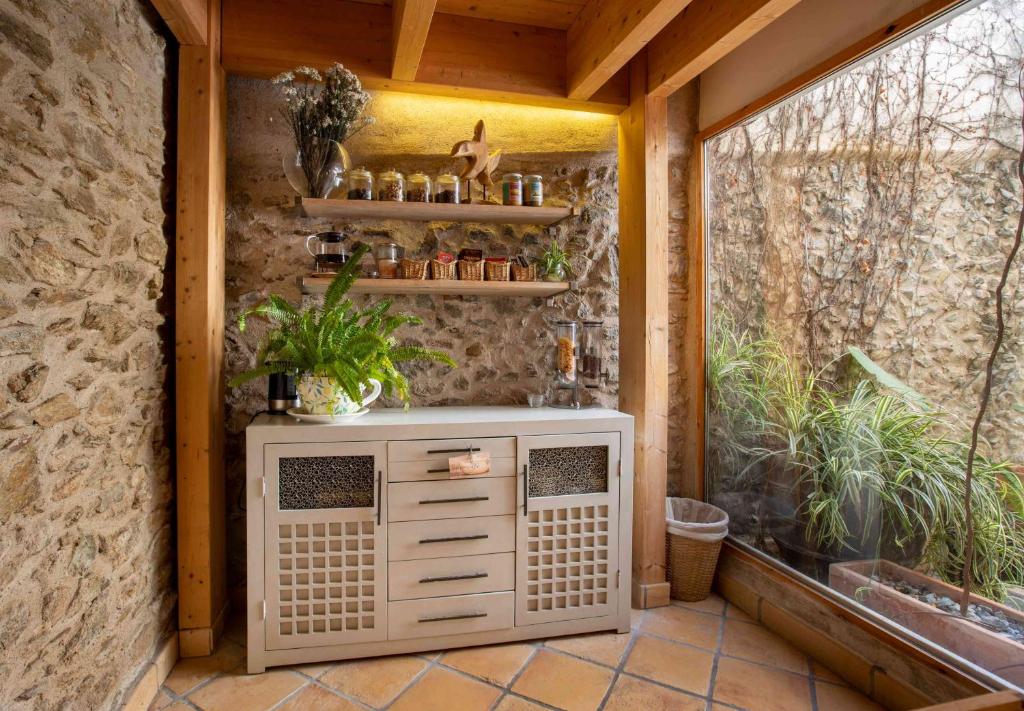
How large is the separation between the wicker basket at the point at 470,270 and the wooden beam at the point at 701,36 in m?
1.12

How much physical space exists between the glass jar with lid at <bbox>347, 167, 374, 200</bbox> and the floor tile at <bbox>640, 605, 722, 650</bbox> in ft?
7.17

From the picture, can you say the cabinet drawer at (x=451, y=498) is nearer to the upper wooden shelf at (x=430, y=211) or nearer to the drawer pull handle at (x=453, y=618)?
the drawer pull handle at (x=453, y=618)

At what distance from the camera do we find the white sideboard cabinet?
214cm

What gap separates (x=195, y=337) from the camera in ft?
7.28

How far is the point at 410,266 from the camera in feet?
8.35

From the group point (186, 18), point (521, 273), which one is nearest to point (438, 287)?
point (521, 273)

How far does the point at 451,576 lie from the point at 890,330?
71.4 inches

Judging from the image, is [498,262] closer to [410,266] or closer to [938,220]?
[410,266]

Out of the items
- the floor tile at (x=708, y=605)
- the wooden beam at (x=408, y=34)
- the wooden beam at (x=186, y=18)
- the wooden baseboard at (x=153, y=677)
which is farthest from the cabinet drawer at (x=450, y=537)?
the wooden beam at (x=186, y=18)

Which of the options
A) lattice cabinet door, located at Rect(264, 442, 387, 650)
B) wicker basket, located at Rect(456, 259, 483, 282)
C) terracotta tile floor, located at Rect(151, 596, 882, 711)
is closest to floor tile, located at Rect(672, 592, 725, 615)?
terracotta tile floor, located at Rect(151, 596, 882, 711)

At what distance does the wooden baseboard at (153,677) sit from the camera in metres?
1.83

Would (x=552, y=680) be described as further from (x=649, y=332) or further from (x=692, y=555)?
(x=649, y=332)

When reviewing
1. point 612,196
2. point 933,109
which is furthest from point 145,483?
point 933,109

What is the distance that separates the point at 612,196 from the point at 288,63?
161 cm
